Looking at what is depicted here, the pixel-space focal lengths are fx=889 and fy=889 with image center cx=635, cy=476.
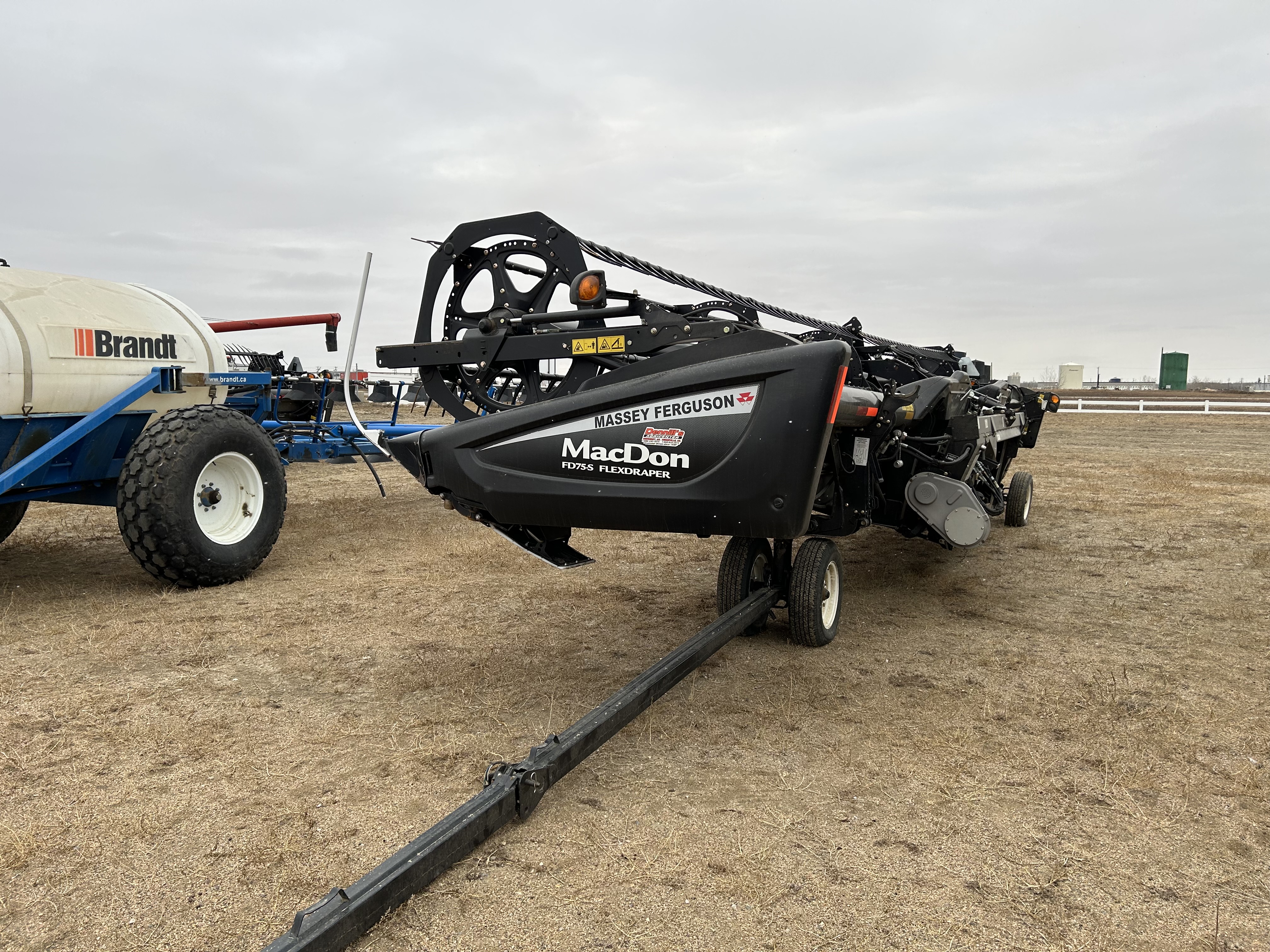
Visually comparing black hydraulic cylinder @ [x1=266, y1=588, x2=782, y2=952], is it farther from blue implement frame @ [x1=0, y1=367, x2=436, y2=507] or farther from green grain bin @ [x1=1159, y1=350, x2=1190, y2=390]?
green grain bin @ [x1=1159, y1=350, x2=1190, y2=390]

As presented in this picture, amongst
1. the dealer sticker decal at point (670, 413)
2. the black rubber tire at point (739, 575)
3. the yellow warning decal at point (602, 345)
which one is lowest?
the black rubber tire at point (739, 575)

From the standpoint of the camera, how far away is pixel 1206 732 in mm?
3656

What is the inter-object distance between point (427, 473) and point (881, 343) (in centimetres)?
611

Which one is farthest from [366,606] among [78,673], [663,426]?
[663,426]

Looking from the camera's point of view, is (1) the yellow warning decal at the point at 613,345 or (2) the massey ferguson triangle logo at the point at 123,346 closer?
(1) the yellow warning decal at the point at 613,345

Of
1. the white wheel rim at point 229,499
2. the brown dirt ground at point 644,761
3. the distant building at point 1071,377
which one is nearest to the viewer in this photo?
the brown dirt ground at point 644,761

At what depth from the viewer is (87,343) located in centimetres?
596

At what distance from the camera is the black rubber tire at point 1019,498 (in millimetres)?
8789

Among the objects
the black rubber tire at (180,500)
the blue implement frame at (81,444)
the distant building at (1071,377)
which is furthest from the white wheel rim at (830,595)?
the distant building at (1071,377)

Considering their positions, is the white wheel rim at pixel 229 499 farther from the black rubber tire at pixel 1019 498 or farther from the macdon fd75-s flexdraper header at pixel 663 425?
the black rubber tire at pixel 1019 498

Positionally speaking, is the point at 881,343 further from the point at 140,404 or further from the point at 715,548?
the point at 140,404

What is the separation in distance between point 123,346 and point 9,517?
2.02m

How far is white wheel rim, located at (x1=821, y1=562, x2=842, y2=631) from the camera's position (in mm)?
4848

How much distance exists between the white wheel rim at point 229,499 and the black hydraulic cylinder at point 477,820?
3.89 metres
